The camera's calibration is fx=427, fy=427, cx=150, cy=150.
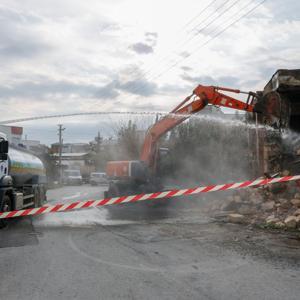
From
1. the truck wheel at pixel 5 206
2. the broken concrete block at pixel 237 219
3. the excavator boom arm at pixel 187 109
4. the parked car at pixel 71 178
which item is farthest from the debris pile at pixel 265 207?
the parked car at pixel 71 178

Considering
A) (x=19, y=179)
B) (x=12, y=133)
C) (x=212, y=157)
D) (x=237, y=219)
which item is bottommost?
(x=237, y=219)

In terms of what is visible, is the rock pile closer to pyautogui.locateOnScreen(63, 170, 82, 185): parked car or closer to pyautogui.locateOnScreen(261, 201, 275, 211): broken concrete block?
pyautogui.locateOnScreen(261, 201, 275, 211): broken concrete block

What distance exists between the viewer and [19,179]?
13133mm

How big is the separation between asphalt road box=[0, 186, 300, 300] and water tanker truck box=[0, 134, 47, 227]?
2.58 feet

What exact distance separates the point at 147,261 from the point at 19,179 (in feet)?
24.2

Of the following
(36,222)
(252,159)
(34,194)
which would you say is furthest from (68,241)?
(252,159)

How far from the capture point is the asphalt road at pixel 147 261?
5289mm

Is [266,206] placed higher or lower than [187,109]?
lower

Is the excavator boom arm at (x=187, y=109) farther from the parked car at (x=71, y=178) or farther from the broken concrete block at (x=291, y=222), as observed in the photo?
the parked car at (x=71, y=178)

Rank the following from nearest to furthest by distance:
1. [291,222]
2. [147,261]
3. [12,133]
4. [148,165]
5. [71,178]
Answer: [147,261] → [291,222] → [12,133] → [148,165] → [71,178]

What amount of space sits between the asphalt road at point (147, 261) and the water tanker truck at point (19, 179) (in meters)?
0.79

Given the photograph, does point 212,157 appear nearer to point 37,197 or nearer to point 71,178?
point 37,197

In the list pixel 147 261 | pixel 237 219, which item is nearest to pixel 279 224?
pixel 237 219

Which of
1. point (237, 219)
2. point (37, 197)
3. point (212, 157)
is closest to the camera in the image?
point (237, 219)
